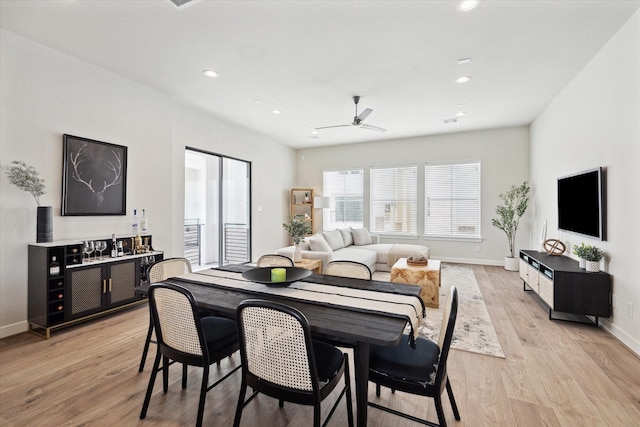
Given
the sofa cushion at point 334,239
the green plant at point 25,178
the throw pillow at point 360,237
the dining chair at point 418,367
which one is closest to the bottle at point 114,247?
the green plant at point 25,178

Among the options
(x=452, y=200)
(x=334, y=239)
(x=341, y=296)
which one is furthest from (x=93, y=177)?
(x=452, y=200)

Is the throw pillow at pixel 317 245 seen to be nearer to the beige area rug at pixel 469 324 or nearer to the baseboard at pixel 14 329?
the beige area rug at pixel 469 324

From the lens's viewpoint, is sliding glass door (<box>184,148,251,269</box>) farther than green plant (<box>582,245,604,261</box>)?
Yes

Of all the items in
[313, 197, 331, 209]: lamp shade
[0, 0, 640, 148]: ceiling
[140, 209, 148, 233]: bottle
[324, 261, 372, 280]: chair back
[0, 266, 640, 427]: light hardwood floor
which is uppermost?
[0, 0, 640, 148]: ceiling

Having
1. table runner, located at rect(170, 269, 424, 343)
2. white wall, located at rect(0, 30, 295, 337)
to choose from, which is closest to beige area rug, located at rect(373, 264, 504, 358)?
table runner, located at rect(170, 269, 424, 343)

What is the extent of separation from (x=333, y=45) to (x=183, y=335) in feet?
9.64

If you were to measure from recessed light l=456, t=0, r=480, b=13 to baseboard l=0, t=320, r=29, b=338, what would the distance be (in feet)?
16.6

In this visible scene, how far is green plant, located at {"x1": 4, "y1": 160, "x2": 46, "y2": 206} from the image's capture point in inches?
113

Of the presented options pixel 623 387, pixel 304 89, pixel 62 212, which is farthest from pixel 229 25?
pixel 623 387

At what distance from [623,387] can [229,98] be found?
525 cm

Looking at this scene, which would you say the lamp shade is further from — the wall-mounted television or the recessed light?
the recessed light

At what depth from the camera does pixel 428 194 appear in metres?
7.07

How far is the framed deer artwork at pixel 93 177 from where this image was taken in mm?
3340

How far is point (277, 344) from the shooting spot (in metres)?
1.41
